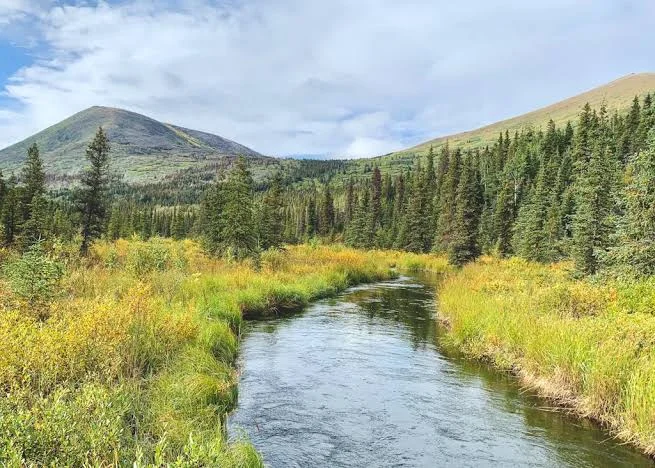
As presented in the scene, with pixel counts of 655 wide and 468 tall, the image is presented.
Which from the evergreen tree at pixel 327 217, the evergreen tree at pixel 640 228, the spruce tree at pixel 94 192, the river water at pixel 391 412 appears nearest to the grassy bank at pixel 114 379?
the river water at pixel 391 412

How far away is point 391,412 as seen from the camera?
35.8 ft

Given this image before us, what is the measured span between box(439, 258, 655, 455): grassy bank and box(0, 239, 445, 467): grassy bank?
7.15m

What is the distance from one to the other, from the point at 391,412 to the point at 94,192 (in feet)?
88.9

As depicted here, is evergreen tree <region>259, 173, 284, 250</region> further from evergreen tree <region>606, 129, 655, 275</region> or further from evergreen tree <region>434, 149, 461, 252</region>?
evergreen tree <region>606, 129, 655, 275</region>

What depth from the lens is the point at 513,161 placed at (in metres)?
102

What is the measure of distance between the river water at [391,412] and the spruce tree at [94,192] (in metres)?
18.6

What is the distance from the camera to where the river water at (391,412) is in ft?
29.0

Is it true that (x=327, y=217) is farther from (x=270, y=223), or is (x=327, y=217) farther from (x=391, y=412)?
(x=391, y=412)

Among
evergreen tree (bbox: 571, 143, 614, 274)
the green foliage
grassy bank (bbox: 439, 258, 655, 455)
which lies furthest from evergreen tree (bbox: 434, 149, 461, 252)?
the green foliage

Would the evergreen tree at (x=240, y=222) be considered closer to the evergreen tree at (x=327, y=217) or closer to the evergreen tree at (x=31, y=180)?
the evergreen tree at (x=31, y=180)

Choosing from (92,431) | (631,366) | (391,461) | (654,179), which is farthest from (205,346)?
(654,179)

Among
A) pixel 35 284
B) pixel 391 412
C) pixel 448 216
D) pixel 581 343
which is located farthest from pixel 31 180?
pixel 448 216

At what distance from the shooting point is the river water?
29.0ft

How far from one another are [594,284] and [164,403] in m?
16.0
